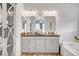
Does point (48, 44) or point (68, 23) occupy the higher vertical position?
point (68, 23)

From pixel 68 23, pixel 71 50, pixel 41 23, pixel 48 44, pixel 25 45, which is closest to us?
pixel 71 50

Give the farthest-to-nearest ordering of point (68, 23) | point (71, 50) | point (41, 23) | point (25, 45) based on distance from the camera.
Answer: point (41, 23) < point (68, 23) < point (25, 45) < point (71, 50)

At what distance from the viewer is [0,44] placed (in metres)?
1.16

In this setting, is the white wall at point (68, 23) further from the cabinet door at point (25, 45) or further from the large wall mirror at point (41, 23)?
the cabinet door at point (25, 45)

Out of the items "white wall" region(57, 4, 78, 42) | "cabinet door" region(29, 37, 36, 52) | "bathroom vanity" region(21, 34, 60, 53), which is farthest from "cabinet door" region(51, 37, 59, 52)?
"cabinet door" region(29, 37, 36, 52)

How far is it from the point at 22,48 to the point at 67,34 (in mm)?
838

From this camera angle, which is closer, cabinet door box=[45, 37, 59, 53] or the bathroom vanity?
the bathroom vanity

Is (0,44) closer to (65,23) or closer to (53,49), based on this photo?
(53,49)

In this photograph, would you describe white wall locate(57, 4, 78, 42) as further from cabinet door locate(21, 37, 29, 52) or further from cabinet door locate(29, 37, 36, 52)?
cabinet door locate(21, 37, 29, 52)

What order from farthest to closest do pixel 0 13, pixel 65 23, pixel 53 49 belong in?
pixel 65 23
pixel 53 49
pixel 0 13

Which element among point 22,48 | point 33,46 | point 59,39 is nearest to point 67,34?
point 59,39

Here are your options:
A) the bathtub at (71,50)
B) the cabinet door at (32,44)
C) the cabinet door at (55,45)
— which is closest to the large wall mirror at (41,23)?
the cabinet door at (55,45)

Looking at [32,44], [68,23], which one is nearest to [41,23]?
[68,23]

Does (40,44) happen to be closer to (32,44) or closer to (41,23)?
(32,44)
